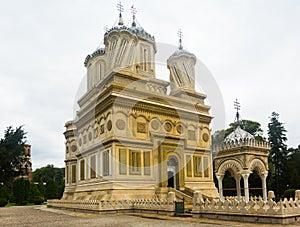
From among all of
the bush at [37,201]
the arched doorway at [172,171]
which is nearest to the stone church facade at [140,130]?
the arched doorway at [172,171]

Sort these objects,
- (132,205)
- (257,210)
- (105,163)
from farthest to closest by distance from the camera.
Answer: (105,163) → (132,205) → (257,210)

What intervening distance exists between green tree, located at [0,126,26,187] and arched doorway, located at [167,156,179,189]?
2779cm

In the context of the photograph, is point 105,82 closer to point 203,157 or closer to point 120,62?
point 120,62

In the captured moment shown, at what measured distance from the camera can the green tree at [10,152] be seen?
42.1m

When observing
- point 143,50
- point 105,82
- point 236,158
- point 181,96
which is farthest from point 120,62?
point 236,158

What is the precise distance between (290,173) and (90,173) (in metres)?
23.0

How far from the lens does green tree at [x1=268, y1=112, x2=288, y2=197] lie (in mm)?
35125

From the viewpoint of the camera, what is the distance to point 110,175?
775 inches

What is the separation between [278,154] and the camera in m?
36.8

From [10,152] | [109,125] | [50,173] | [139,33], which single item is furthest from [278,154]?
[50,173]

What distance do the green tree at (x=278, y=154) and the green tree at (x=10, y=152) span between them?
3301 centimetres

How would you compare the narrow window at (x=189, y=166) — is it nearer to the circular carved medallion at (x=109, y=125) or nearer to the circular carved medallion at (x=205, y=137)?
the circular carved medallion at (x=205, y=137)

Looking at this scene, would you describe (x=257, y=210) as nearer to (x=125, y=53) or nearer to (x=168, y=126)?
(x=168, y=126)

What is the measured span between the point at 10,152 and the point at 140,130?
92.2 feet
